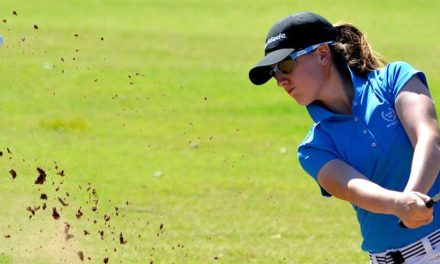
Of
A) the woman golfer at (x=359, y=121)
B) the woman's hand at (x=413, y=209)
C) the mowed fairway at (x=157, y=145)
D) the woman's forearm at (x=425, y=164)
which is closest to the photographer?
the woman's hand at (x=413, y=209)

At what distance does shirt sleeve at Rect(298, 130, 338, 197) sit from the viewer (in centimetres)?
461

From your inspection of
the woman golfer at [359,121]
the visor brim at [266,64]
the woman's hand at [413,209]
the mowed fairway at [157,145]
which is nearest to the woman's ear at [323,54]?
the woman golfer at [359,121]

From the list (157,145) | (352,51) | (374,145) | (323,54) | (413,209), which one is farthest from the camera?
(157,145)

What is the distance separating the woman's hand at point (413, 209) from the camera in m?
4.04

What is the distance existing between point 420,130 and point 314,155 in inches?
16.7

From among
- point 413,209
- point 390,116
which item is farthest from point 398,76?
point 413,209

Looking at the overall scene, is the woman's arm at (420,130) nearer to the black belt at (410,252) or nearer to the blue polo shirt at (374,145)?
the blue polo shirt at (374,145)

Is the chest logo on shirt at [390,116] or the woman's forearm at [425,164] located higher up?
the chest logo on shirt at [390,116]

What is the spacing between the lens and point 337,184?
14.9ft

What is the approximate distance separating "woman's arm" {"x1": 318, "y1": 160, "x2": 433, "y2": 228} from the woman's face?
0.27 metres

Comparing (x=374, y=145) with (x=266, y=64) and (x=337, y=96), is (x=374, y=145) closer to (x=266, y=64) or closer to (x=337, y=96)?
(x=337, y=96)

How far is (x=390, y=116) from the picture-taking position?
15.1 ft

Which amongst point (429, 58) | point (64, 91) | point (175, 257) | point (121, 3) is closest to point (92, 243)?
point (175, 257)

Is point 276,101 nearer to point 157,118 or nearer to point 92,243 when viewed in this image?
point 157,118
